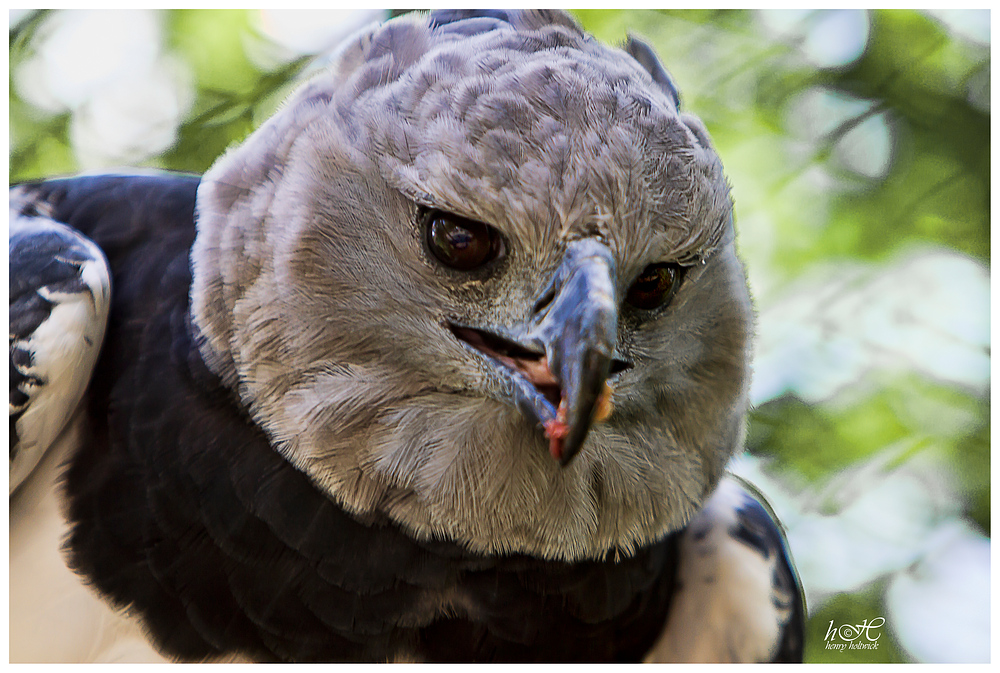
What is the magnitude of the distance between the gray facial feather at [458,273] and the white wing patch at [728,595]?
27cm

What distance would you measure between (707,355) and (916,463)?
2.67 ft

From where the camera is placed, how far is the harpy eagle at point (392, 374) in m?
0.67

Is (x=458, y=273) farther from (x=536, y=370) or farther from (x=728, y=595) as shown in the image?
(x=728, y=595)

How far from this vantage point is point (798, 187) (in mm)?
1401

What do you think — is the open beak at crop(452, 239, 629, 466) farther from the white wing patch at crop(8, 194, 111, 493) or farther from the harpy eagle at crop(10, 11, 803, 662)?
the white wing patch at crop(8, 194, 111, 493)

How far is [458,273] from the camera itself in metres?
0.69

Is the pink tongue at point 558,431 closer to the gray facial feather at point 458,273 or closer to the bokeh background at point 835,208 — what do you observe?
the gray facial feather at point 458,273

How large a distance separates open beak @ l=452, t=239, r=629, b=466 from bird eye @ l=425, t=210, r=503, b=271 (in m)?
0.06

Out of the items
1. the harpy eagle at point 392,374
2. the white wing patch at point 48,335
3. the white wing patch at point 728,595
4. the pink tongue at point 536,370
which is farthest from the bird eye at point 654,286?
the white wing patch at point 48,335

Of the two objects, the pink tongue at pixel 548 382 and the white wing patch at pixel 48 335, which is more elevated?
the pink tongue at pixel 548 382

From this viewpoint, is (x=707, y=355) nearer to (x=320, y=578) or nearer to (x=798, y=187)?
(x=320, y=578)

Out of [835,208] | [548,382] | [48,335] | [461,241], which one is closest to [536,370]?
[548,382]

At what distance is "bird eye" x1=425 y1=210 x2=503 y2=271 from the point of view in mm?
670

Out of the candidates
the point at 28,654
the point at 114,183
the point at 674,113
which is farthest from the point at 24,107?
the point at 674,113
